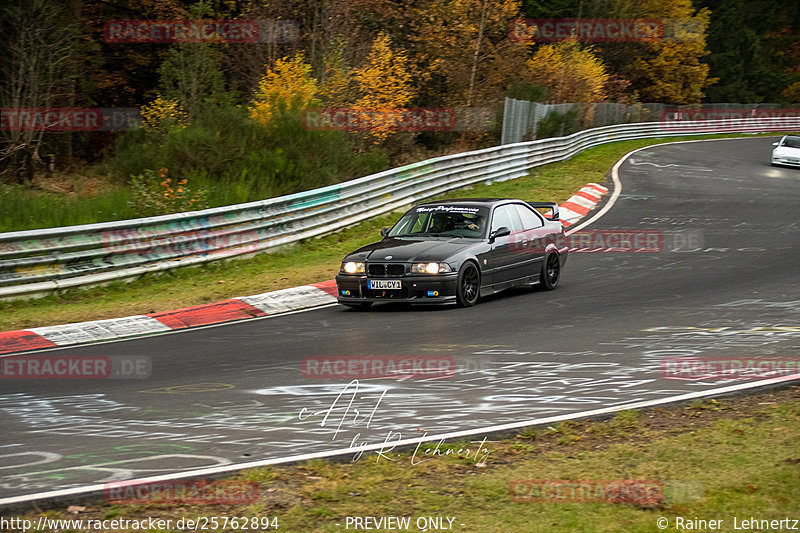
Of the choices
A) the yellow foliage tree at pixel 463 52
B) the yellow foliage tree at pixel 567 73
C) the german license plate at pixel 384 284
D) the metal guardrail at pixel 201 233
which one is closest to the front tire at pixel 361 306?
the german license plate at pixel 384 284

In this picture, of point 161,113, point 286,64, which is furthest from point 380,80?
point 161,113

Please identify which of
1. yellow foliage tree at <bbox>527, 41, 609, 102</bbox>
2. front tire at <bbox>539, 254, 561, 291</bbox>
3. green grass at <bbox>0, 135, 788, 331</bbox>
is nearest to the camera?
green grass at <bbox>0, 135, 788, 331</bbox>

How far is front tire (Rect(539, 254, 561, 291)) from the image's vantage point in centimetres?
1421

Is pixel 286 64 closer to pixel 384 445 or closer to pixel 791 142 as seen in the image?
pixel 791 142

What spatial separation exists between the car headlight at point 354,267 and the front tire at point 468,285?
1.31 m

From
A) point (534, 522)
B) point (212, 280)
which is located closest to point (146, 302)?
point (212, 280)

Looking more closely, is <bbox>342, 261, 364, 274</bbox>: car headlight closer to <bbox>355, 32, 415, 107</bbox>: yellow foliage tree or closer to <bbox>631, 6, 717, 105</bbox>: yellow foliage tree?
<bbox>355, 32, 415, 107</bbox>: yellow foliage tree

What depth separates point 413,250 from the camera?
1280 cm

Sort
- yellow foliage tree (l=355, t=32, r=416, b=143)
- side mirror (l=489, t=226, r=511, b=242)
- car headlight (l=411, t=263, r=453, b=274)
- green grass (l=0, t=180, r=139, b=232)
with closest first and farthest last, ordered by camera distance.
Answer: car headlight (l=411, t=263, r=453, b=274) → side mirror (l=489, t=226, r=511, b=242) → green grass (l=0, t=180, r=139, b=232) → yellow foliage tree (l=355, t=32, r=416, b=143)

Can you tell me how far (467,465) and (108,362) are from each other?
198 inches

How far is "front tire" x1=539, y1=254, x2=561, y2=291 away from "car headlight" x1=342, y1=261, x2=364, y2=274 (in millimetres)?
2884

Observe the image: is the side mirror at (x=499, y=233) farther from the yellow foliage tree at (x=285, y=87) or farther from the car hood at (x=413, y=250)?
the yellow foliage tree at (x=285, y=87)

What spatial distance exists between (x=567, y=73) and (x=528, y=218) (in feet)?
114

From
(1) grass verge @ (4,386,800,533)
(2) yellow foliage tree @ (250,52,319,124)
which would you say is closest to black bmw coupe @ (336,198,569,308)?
(1) grass verge @ (4,386,800,533)
